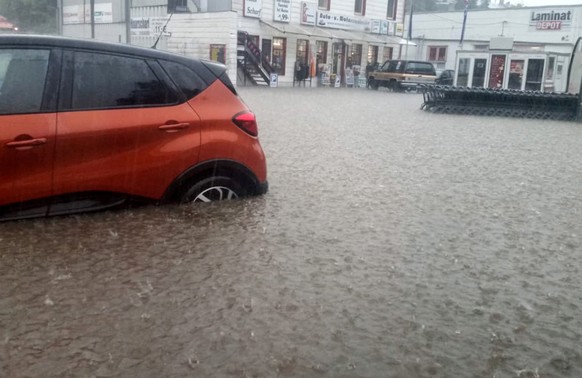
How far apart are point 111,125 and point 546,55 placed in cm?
3044

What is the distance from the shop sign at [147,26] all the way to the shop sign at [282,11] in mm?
6499

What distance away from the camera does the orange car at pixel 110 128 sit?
480cm

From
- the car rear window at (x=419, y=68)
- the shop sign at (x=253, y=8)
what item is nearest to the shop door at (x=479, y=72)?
the car rear window at (x=419, y=68)

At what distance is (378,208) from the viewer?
661 cm

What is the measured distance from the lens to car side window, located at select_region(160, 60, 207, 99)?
5.48 metres

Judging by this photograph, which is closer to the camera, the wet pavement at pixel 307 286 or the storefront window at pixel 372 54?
the wet pavement at pixel 307 286

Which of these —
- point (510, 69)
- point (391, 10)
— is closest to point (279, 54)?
point (391, 10)

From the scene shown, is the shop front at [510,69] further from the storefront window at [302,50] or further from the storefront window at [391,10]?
the storefront window at [391,10]

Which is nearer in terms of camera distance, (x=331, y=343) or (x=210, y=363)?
(x=210, y=363)

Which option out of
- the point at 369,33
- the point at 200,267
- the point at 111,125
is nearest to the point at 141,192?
the point at 111,125

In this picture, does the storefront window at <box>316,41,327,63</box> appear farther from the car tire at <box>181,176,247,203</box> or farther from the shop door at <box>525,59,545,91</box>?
the car tire at <box>181,176,247,203</box>

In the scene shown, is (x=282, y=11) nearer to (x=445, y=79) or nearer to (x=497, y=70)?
(x=445, y=79)

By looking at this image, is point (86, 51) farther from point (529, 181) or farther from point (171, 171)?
point (529, 181)

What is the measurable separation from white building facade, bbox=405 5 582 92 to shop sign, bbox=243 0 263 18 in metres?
11.3
